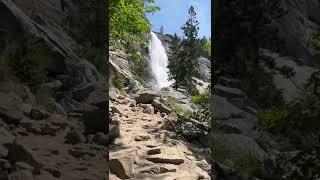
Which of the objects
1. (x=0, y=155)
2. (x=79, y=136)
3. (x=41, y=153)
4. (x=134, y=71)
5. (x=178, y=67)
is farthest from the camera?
(x=178, y=67)

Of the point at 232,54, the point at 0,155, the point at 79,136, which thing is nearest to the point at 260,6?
the point at 232,54

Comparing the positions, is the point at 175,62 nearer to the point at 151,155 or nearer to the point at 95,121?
the point at 151,155

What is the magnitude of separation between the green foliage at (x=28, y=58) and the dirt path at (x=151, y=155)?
1.30 m

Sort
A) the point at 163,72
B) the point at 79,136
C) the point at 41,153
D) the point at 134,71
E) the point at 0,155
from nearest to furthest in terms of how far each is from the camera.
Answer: the point at 0,155
the point at 41,153
the point at 79,136
the point at 134,71
the point at 163,72

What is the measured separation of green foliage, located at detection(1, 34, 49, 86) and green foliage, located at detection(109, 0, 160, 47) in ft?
12.2

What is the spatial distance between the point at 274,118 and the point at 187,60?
18.7 metres

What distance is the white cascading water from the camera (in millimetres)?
24469

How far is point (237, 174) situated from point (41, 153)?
5.17ft

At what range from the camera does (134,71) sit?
18703 millimetres

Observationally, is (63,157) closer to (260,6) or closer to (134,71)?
(260,6)

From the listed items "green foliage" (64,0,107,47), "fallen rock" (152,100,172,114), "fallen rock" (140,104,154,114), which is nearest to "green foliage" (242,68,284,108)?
"green foliage" (64,0,107,47)

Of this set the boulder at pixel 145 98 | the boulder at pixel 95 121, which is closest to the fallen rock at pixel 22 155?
the boulder at pixel 95 121

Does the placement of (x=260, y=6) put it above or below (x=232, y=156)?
above

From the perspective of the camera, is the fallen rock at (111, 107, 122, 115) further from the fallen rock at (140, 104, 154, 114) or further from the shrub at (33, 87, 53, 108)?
the shrub at (33, 87, 53, 108)
